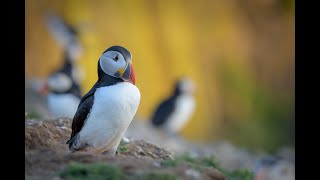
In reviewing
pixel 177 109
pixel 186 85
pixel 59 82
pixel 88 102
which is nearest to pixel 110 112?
pixel 88 102

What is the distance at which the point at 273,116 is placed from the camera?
44.0ft

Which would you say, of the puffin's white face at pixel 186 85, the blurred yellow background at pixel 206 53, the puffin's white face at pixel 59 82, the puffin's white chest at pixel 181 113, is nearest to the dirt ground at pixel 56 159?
the puffin's white face at pixel 59 82

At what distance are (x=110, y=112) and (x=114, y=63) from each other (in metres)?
0.39

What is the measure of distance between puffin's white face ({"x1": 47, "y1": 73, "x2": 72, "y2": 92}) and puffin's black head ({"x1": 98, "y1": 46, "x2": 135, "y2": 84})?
4.51m

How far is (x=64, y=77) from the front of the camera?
11.3 metres

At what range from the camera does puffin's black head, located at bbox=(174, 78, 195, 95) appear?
13000 millimetres

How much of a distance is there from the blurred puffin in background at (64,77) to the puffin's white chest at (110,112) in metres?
2.99

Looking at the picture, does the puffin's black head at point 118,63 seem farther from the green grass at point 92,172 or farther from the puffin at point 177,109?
the puffin at point 177,109

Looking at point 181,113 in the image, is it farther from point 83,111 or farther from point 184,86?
point 83,111

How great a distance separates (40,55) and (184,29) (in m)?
2.23

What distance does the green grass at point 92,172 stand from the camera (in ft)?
19.1

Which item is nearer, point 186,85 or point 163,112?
point 163,112

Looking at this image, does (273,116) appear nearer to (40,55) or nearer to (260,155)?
(260,155)
